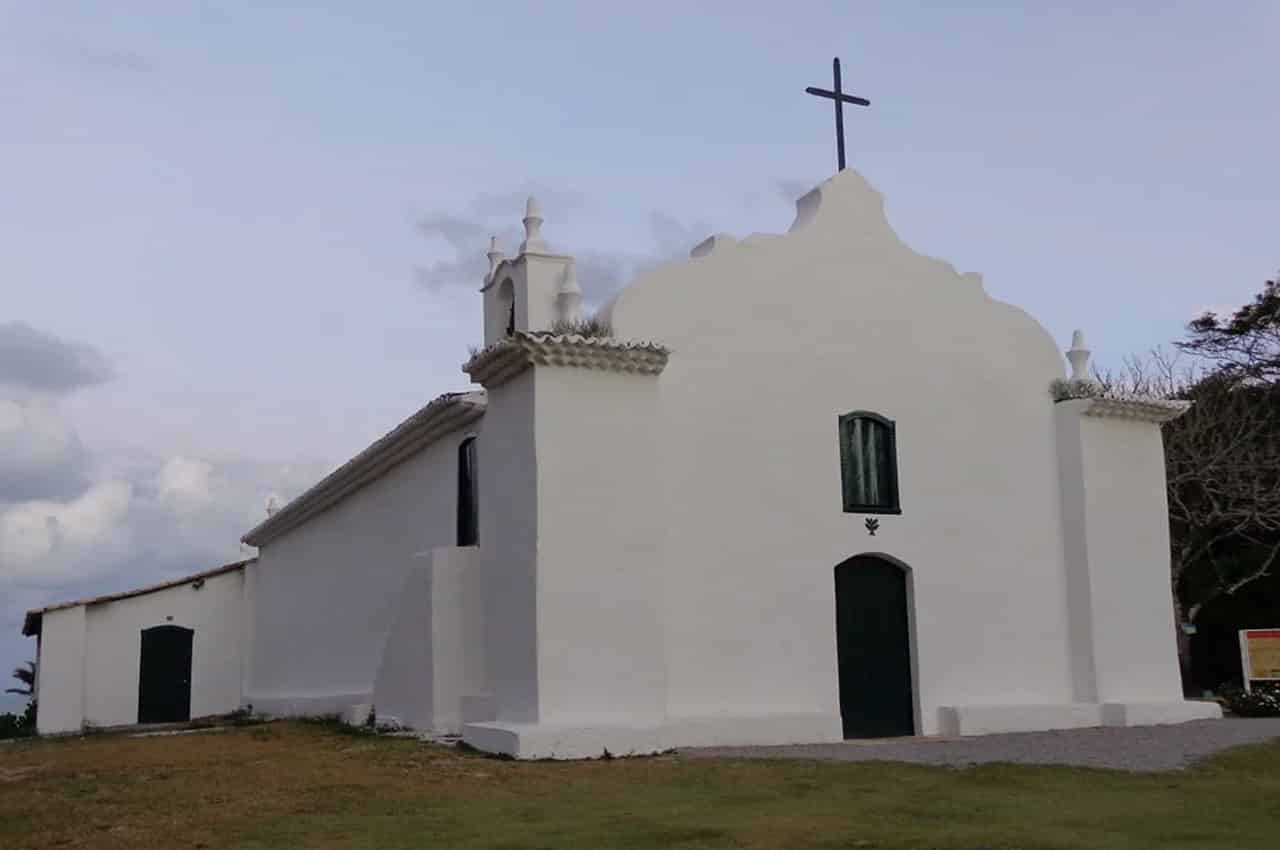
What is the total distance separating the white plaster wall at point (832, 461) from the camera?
14219 millimetres

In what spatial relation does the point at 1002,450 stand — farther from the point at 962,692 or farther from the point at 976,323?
the point at 962,692

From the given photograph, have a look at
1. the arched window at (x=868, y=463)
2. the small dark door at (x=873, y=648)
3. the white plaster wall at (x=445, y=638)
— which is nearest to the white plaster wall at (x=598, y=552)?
the white plaster wall at (x=445, y=638)

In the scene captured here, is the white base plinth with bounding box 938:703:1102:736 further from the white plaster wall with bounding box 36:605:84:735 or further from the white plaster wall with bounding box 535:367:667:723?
the white plaster wall with bounding box 36:605:84:735

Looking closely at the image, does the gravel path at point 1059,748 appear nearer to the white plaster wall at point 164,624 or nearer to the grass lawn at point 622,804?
the grass lawn at point 622,804

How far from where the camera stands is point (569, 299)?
1455cm

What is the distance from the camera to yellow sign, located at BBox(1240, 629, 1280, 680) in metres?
18.3

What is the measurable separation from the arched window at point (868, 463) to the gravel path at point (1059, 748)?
2681mm

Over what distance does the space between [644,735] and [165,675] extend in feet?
54.5

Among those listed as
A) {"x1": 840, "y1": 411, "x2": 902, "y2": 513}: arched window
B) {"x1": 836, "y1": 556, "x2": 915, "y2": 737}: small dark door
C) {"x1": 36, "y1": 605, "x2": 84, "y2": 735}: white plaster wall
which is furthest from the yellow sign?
{"x1": 36, "y1": 605, "x2": 84, "y2": 735}: white plaster wall

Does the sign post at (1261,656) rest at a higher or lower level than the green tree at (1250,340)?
lower

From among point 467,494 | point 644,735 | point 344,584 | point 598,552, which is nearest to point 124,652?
point 344,584

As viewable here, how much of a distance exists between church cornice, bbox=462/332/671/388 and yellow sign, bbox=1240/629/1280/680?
33.2ft

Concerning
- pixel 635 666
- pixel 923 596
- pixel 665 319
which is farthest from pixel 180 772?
pixel 923 596

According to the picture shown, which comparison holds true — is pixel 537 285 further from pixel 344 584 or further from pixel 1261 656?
pixel 1261 656
